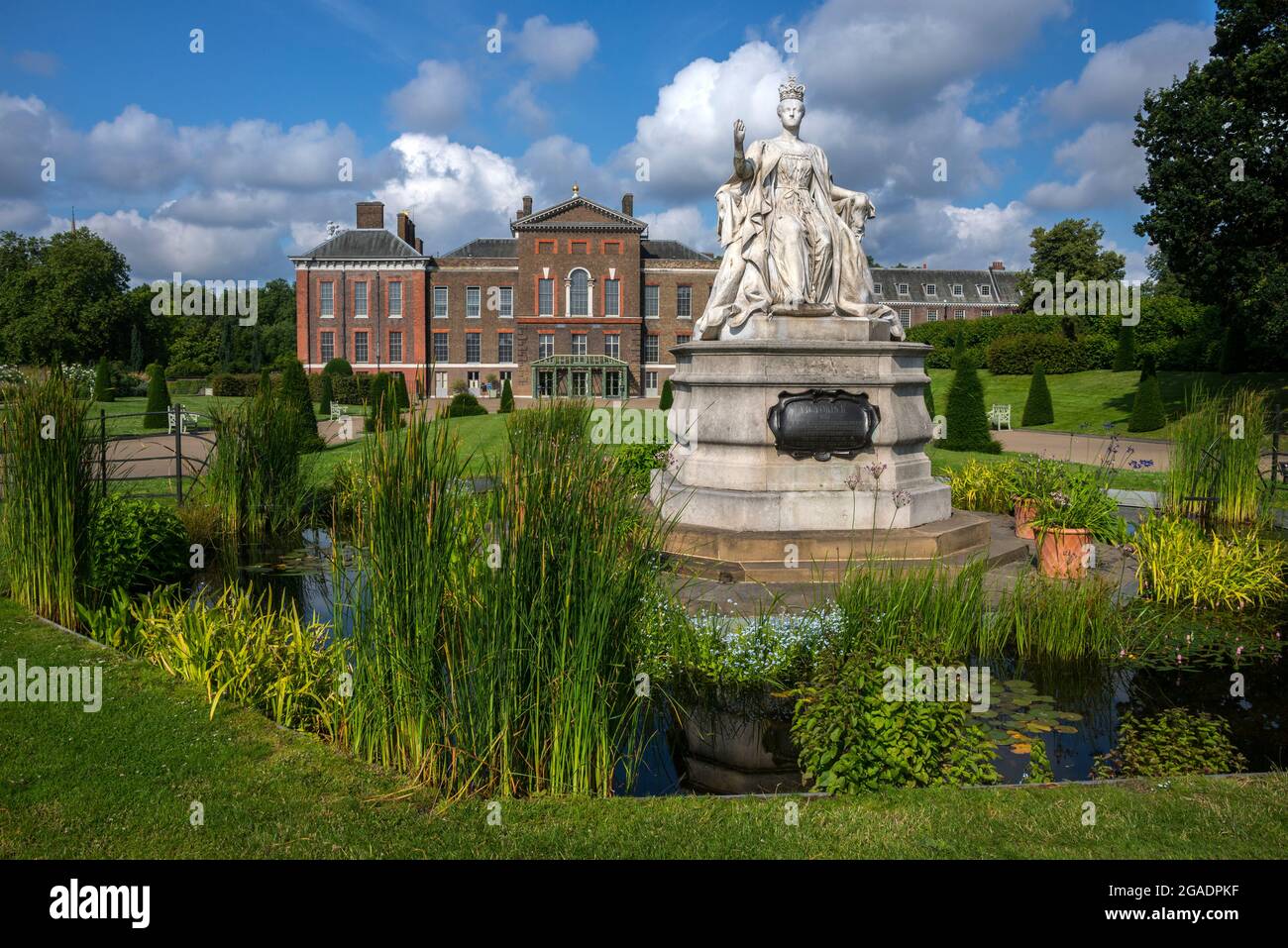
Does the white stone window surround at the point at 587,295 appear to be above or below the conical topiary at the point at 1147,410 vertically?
above

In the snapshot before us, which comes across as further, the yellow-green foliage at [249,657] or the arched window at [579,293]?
the arched window at [579,293]

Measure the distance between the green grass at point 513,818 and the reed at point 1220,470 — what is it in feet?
19.7

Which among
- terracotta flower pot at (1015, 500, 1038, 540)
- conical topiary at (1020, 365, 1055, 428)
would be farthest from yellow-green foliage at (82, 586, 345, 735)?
conical topiary at (1020, 365, 1055, 428)

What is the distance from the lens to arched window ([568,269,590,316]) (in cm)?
5612

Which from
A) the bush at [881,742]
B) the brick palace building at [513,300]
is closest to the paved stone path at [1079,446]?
the bush at [881,742]

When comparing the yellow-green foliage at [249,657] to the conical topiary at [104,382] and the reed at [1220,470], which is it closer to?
the reed at [1220,470]

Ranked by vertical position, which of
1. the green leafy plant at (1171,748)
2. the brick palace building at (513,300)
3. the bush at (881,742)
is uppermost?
the brick palace building at (513,300)

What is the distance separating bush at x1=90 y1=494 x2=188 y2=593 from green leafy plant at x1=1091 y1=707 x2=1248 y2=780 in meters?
6.69

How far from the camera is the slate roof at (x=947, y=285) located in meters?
72.4

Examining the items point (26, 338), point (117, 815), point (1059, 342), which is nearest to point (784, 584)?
point (117, 815)

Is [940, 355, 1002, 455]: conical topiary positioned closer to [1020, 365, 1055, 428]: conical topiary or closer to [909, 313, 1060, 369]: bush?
[1020, 365, 1055, 428]: conical topiary
